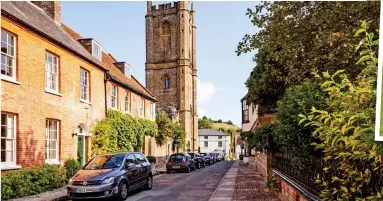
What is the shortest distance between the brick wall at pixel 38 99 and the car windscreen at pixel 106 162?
2.69 m

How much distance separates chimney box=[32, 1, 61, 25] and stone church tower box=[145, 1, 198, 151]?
1520 inches

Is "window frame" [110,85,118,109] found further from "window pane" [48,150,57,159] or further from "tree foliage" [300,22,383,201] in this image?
"tree foliage" [300,22,383,201]

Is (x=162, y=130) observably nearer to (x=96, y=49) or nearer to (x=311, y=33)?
(x=96, y=49)

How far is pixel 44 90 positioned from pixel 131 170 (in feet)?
18.1

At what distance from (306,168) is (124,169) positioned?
8.04 meters

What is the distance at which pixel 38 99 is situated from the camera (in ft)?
51.0

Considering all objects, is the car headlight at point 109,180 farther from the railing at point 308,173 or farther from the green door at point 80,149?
the green door at point 80,149

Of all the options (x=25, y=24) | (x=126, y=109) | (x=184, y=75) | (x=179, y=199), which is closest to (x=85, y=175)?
(x=179, y=199)

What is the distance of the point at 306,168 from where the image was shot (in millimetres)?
7316

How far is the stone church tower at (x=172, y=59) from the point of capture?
2427 inches

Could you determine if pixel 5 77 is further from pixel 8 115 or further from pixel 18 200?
pixel 18 200

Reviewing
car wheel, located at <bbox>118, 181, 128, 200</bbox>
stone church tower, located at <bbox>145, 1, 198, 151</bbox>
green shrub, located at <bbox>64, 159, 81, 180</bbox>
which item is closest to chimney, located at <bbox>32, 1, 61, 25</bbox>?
green shrub, located at <bbox>64, 159, 81, 180</bbox>

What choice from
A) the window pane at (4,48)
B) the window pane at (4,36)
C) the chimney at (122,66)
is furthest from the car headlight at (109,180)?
the chimney at (122,66)

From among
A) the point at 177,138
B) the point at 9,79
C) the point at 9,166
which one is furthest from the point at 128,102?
the point at 177,138
